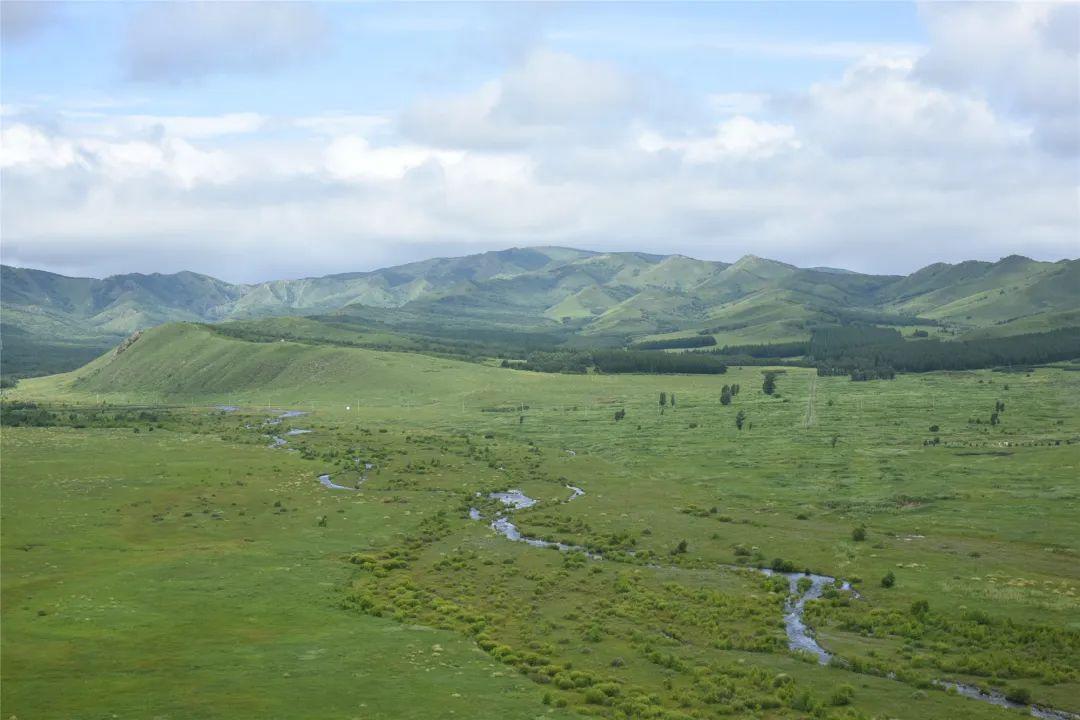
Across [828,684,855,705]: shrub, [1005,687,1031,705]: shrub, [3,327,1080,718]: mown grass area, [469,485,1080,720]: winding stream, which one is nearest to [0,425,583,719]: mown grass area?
[3,327,1080,718]: mown grass area

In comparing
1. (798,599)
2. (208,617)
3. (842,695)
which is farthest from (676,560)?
(208,617)

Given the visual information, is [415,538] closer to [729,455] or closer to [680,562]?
[680,562]

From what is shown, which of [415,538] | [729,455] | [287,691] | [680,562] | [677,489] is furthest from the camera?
[729,455]

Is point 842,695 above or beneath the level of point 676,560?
above

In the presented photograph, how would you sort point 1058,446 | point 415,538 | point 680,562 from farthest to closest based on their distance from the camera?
point 1058,446, point 415,538, point 680,562

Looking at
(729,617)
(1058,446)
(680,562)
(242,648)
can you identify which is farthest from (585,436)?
(242,648)

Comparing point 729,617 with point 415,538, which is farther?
point 415,538

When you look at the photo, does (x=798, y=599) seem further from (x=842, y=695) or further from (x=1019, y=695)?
(x=842, y=695)

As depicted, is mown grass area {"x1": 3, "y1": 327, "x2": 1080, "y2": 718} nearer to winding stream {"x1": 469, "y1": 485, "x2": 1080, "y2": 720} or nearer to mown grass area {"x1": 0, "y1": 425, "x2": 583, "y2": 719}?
mown grass area {"x1": 0, "y1": 425, "x2": 583, "y2": 719}
